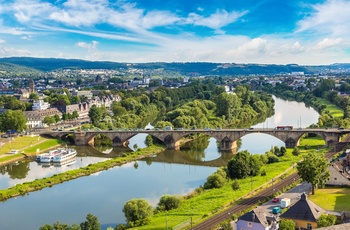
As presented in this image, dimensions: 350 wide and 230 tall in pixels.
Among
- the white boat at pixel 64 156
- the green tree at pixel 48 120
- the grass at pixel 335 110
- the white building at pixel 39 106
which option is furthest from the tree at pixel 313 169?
the white building at pixel 39 106

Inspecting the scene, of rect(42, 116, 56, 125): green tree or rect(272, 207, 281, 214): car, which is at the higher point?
rect(272, 207, 281, 214): car

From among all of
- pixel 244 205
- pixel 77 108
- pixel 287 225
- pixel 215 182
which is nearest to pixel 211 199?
pixel 244 205

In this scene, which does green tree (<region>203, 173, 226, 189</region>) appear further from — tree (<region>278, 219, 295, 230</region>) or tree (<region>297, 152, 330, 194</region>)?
tree (<region>278, 219, 295, 230</region>)

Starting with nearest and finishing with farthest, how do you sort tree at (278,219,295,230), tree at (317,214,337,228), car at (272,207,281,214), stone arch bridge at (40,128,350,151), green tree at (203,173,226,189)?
tree at (278,219,295,230)
tree at (317,214,337,228)
car at (272,207,281,214)
green tree at (203,173,226,189)
stone arch bridge at (40,128,350,151)

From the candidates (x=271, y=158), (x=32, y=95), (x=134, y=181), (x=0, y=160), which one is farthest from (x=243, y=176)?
(x=32, y=95)

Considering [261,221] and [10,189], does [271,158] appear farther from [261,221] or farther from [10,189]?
[10,189]

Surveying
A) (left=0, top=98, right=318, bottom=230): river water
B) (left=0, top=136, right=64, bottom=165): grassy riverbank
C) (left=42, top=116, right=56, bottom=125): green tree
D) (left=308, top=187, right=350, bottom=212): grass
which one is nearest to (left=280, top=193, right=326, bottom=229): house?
(left=308, top=187, right=350, bottom=212): grass
